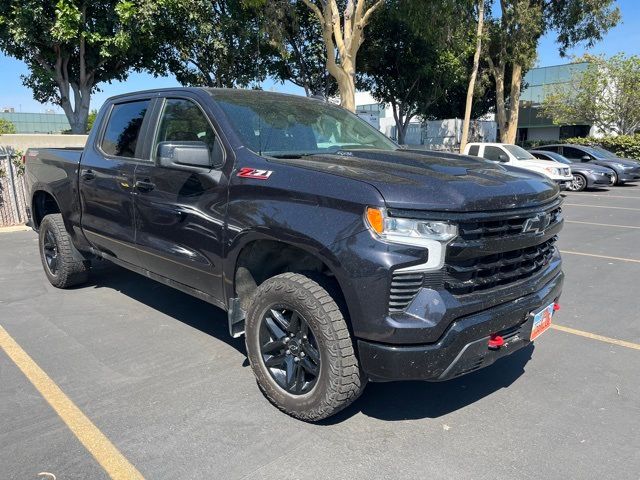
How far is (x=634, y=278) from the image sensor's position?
21.2ft

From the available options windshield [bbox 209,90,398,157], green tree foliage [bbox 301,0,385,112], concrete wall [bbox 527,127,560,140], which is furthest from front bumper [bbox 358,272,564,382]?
concrete wall [bbox 527,127,560,140]

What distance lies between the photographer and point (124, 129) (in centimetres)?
476

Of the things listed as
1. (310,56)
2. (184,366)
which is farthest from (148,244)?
(310,56)

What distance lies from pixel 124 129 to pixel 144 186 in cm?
91

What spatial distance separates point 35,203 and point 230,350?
11.8ft

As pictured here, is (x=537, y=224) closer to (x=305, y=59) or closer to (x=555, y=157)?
(x=555, y=157)

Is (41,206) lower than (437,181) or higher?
lower

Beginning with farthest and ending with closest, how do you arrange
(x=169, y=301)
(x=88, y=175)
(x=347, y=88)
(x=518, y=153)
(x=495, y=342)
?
1. (x=518, y=153)
2. (x=347, y=88)
3. (x=169, y=301)
4. (x=88, y=175)
5. (x=495, y=342)

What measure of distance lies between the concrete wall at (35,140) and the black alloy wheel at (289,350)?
34.3 feet

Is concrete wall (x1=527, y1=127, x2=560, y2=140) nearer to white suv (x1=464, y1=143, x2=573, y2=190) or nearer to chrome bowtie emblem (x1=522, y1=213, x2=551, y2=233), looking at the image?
white suv (x1=464, y1=143, x2=573, y2=190)

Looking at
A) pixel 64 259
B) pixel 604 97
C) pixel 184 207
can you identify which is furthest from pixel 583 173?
pixel 184 207

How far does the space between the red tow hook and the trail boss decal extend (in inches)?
62.1

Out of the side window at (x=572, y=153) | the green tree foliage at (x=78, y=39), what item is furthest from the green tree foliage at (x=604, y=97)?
the green tree foliage at (x=78, y=39)

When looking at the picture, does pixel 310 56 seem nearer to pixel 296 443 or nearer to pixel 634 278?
pixel 634 278
